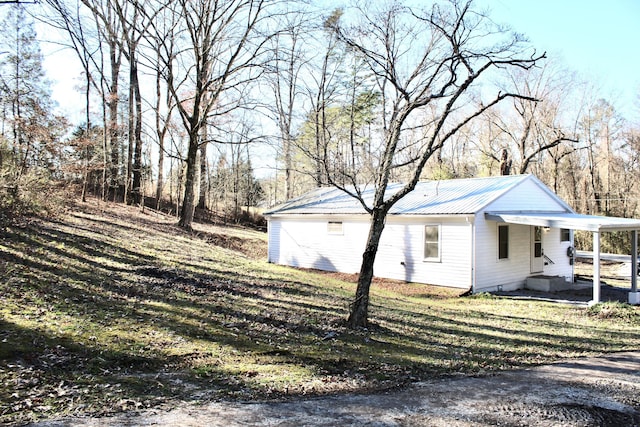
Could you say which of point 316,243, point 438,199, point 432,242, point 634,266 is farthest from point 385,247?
point 634,266

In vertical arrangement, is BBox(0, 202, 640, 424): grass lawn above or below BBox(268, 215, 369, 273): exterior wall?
below

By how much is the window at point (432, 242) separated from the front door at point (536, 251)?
154 inches

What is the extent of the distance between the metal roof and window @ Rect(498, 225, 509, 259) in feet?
4.02

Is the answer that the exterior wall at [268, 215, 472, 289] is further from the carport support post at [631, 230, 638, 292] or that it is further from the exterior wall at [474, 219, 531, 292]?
the carport support post at [631, 230, 638, 292]

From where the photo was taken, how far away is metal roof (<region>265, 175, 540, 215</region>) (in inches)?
592

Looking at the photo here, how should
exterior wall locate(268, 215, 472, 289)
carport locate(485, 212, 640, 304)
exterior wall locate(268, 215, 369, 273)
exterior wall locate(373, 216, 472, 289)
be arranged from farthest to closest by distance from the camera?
exterior wall locate(268, 215, 369, 273) < exterior wall locate(268, 215, 472, 289) < exterior wall locate(373, 216, 472, 289) < carport locate(485, 212, 640, 304)

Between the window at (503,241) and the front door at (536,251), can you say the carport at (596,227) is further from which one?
the front door at (536,251)

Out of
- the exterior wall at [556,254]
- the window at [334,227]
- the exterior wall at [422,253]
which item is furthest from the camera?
the window at [334,227]

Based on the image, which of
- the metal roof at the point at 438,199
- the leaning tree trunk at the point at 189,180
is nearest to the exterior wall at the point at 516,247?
the metal roof at the point at 438,199

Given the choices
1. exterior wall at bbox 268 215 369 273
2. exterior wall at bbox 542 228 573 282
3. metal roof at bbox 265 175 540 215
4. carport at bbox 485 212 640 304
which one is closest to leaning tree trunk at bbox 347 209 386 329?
metal roof at bbox 265 175 540 215

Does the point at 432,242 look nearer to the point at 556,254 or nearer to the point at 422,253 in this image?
the point at 422,253

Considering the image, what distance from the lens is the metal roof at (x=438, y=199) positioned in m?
15.0

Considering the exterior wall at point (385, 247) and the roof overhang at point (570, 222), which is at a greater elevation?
the roof overhang at point (570, 222)

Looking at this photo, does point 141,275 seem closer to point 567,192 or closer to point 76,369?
point 76,369
